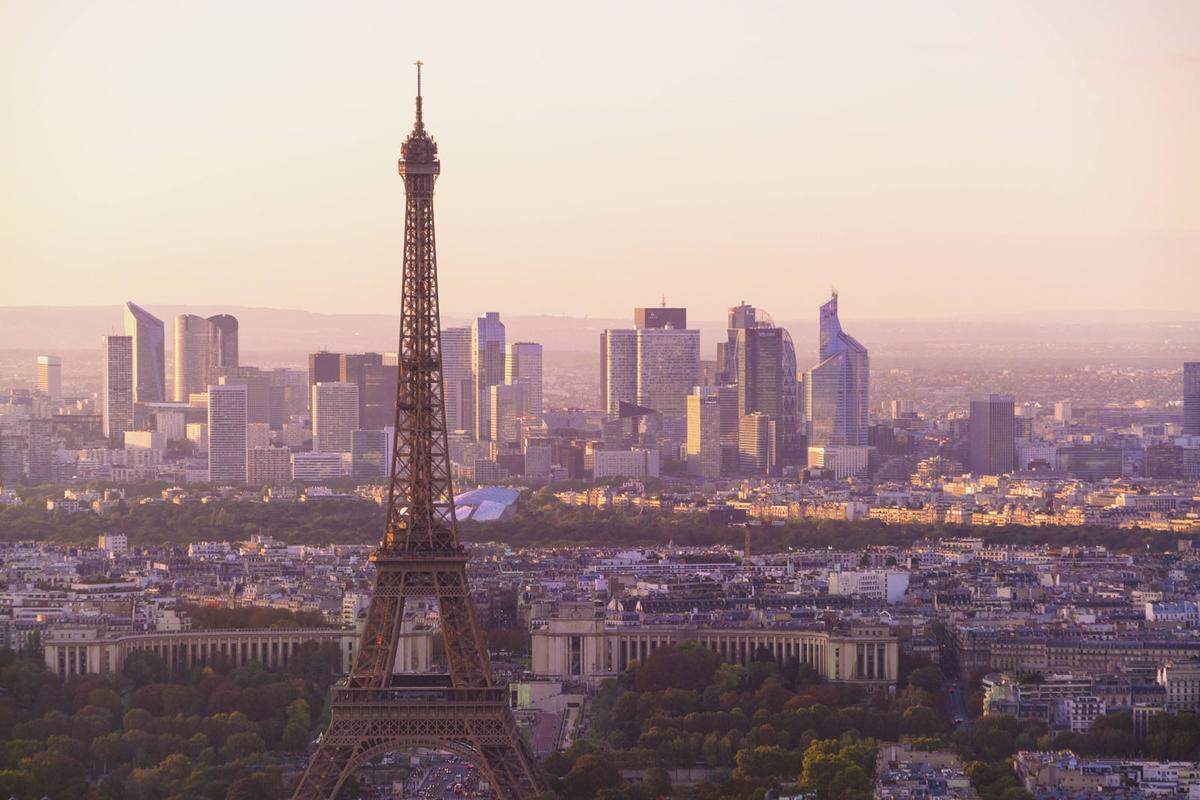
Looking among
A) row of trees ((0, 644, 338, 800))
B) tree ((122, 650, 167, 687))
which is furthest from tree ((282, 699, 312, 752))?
tree ((122, 650, 167, 687))

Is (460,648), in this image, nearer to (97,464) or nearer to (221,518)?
(221,518)

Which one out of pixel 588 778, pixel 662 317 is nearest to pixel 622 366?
pixel 662 317

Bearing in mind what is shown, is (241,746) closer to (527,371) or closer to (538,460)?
(538,460)

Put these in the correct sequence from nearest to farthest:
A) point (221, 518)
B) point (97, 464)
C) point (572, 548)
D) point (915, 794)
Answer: point (915, 794) < point (572, 548) < point (221, 518) < point (97, 464)

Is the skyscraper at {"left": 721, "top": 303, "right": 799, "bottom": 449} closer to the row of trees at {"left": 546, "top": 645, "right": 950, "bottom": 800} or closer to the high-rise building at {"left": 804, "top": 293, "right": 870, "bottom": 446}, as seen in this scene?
the high-rise building at {"left": 804, "top": 293, "right": 870, "bottom": 446}

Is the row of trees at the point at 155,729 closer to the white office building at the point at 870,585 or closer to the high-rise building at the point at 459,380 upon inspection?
the white office building at the point at 870,585

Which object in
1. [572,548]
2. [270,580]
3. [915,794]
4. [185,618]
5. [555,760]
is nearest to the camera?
[915,794]

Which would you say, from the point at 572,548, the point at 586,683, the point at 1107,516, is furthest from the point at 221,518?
the point at 586,683
